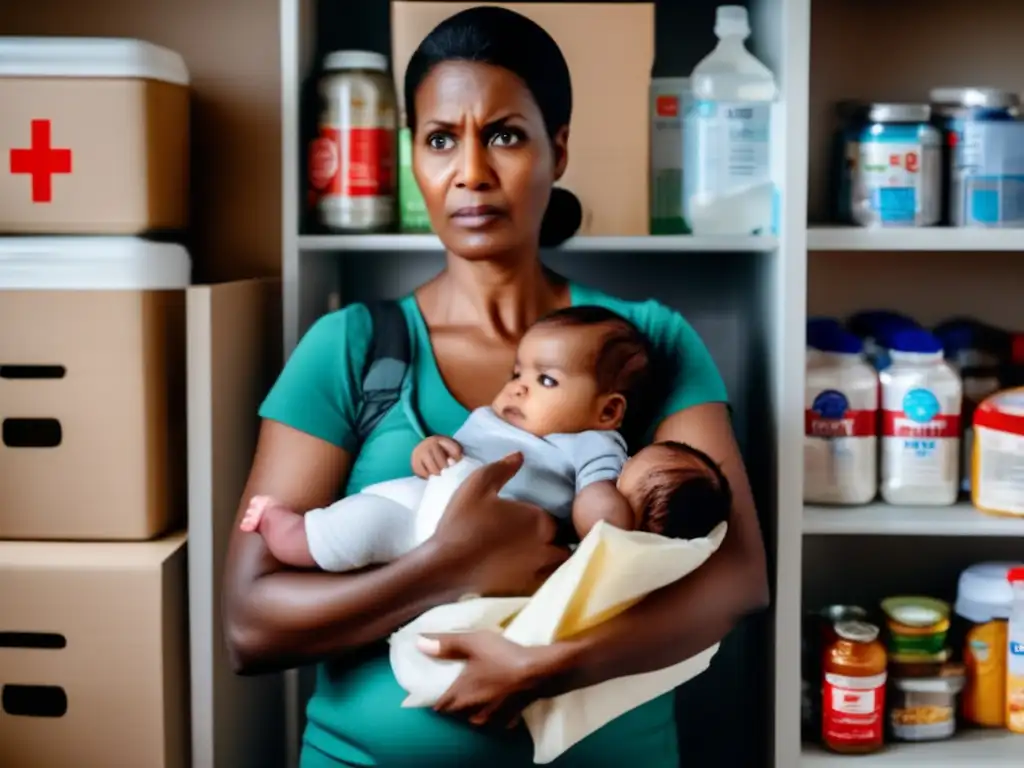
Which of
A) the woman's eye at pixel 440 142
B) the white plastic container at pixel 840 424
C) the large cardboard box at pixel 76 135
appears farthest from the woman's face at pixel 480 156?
the white plastic container at pixel 840 424

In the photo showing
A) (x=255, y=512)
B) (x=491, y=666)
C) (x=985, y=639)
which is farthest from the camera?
(x=985, y=639)

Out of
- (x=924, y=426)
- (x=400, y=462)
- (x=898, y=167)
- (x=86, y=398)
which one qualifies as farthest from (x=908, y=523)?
(x=86, y=398)

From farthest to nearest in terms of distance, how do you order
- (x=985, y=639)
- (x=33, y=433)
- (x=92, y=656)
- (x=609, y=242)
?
(x=33, y=433)
(x=985, y=639)
(x=609, y=242)
(x=92, y=656)

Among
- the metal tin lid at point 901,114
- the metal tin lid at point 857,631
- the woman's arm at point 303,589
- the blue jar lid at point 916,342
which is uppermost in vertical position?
the metal tin lid at point 901,114

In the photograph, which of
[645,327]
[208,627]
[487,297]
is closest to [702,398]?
[645,327]

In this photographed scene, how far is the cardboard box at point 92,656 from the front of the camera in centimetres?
150

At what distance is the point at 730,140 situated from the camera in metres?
1.65

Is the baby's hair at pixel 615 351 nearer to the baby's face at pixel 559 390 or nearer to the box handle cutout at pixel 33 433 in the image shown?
the baby's face at pixel 559 390

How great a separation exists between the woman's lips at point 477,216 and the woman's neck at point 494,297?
62mm

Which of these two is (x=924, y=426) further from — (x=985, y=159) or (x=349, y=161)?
(x=349, y=161)

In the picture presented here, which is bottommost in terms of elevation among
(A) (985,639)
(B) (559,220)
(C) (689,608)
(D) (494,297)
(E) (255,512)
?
(A) (985,639)

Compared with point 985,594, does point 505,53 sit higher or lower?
higher

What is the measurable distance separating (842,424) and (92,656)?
1.01 m

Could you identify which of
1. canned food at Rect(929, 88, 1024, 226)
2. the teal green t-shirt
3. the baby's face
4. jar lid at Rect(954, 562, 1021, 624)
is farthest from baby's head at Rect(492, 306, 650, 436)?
jar lid at Rect(954, 562, 1021, 624)
